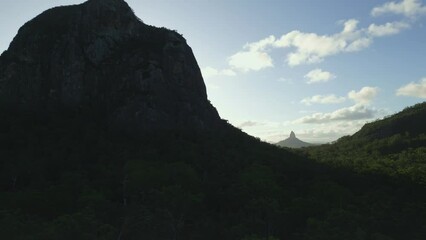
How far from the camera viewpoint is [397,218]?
72.6m

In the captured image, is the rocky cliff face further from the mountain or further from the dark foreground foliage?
the dark foreground foliage

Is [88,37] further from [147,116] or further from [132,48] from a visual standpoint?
[147,116]

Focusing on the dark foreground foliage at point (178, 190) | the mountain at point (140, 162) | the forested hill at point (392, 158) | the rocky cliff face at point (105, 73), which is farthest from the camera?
the rocky cliff face at point (105, 73)

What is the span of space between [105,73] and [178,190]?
73.0 metres

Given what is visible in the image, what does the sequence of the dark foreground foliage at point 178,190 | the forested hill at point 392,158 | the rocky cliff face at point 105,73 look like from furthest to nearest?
the rocky cliff face at point 105,73
the forested hill at point 392,158
the dark foreground foliage at point 178,190

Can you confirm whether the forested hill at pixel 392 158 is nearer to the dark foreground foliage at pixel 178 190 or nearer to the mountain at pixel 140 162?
the mountain at pixel 140 162

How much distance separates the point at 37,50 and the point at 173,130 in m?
53.5

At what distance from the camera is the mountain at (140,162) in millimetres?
65125

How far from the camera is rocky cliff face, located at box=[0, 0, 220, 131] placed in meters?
131

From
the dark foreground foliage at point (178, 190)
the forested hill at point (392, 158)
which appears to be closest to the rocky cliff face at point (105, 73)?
the dark foreground foliage at point (178, 190)

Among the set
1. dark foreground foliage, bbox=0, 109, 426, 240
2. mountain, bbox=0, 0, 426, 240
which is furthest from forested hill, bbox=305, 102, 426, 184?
dark foreground foliage, bbox=0, 109, 426, 240

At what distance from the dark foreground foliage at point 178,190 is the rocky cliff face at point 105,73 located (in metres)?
6.62

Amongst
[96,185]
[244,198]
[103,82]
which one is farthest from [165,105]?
[244,198]

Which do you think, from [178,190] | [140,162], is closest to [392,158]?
[140,162]
